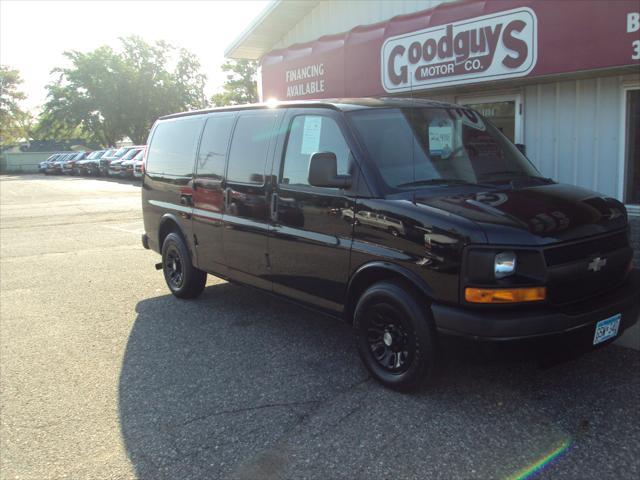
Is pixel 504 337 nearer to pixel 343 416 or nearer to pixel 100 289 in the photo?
pixel 343 416

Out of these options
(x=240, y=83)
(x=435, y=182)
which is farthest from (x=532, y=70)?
(x=240, y=83)

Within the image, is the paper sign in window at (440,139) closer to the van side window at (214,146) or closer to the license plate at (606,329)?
the license plate at (606,329)

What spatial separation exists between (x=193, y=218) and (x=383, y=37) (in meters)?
4.74

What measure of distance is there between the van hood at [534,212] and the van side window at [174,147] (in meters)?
3.08

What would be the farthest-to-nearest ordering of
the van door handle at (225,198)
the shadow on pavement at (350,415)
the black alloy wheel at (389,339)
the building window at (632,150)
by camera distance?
the building window at (632,150) < the van door handle at (225,198) < the black alloy wheel at (389,339) < the shadow on pavement at (350,415)

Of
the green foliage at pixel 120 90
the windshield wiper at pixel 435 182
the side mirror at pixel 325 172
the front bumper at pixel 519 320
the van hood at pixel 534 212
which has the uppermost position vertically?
the green foliage at pixel 120 90

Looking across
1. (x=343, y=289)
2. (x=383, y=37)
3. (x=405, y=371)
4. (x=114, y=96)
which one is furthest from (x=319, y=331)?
(x=114, y=96)

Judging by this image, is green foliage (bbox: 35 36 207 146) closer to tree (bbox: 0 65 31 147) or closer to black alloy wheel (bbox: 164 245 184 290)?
tree (bbox: 0 65 31 147)

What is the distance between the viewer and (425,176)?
420cm

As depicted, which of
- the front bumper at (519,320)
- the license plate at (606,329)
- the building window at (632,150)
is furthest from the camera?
the building window at (632,150)

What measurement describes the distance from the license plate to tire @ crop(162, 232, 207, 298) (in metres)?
4.13

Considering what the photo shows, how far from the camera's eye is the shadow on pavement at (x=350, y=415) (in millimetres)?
3158

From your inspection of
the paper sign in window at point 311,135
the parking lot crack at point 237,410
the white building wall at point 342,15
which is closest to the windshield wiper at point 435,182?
the paper sign in window at point 311,135

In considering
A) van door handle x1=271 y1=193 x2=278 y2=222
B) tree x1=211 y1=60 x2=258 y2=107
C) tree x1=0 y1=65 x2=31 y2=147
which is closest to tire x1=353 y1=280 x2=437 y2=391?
van door handle x1=271 y1=193 x2=278 y2=222
